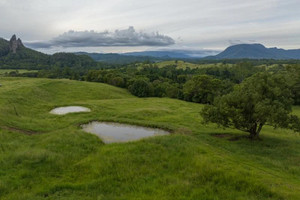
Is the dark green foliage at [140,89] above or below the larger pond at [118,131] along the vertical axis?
below

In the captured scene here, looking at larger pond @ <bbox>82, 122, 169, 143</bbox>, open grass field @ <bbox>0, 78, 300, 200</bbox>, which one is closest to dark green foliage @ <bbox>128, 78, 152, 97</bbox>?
larger pond @ <bbox>82, 122, 169, 143</bbox>

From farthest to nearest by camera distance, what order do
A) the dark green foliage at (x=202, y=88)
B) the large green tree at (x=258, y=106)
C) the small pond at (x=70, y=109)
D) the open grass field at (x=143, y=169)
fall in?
the dark green foliage at (x=202, y=88)
the small pond at (x=70, y=109)
the large green tree at (x=258, y=106)
the open grass field at (x=143, y=169)

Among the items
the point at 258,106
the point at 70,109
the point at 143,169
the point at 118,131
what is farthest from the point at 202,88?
the point at 143,169

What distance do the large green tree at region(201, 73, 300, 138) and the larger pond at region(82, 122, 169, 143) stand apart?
779cm

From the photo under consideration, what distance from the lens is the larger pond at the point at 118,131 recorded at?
23819 mm

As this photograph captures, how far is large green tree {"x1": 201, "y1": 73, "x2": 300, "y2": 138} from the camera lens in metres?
21.0

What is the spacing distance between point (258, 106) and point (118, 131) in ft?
54.3

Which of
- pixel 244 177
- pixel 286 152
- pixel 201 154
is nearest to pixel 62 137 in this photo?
pixel 201 154

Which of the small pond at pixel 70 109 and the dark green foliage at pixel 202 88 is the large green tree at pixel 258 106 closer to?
the small pond at pixel 70 109

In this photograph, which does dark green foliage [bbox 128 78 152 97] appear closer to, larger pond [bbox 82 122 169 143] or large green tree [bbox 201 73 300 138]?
larger pond [bbox 82 122 169 143]

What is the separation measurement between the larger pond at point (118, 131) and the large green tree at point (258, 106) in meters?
7.79

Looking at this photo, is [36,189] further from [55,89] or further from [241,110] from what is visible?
[55,89]


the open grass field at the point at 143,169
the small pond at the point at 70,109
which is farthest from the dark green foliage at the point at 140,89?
the open grass field at the point at 143,169

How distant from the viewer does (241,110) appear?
2261 centimetres
